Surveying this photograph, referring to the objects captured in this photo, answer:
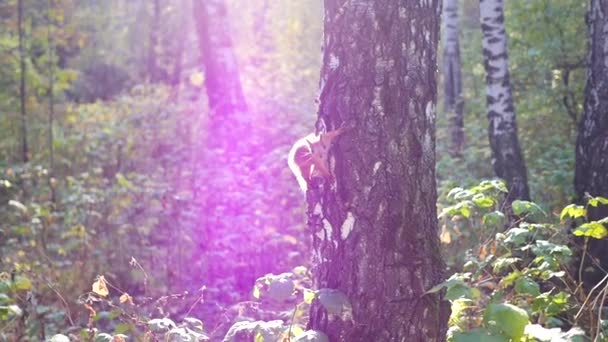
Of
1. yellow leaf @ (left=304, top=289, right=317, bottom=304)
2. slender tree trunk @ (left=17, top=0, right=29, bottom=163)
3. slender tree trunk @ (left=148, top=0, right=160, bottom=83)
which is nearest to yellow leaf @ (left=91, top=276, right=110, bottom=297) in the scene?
yellow leaf @ (left=304, top=289, right=317, bottom=304)

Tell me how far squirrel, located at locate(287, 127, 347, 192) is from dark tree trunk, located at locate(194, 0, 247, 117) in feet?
29.7

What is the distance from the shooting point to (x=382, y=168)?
2719 mm

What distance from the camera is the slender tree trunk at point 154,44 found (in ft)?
75.9

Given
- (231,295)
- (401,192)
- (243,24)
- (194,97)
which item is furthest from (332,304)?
(243,24)

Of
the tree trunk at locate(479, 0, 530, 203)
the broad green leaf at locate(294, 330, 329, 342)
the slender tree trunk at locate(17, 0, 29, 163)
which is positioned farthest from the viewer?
the slender tree trunk at locate(17, 0, 29, 163)

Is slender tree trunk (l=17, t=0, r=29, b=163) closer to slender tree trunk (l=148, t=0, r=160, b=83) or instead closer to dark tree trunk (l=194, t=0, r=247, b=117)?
dark tree trunk (l=194, t=0, r=247, b=117)

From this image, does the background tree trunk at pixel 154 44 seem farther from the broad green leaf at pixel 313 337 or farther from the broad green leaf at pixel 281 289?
the broad green leaf at pixel 313 337

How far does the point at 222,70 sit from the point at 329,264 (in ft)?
31.6

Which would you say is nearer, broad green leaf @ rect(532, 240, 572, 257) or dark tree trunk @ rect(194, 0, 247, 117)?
broad green leaf @ rect(532, 240, 572, 257)

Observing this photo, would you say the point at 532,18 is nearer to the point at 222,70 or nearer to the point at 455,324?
the point at 222,70

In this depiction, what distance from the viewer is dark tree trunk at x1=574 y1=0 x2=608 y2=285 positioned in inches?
195

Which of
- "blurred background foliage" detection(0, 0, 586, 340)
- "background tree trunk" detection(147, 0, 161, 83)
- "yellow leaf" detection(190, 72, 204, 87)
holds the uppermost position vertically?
"background tree trunk" detection(147, 0, 161, 83)

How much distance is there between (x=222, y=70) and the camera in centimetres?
1207

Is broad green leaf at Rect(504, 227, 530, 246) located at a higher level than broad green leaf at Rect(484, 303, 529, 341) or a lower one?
higher
